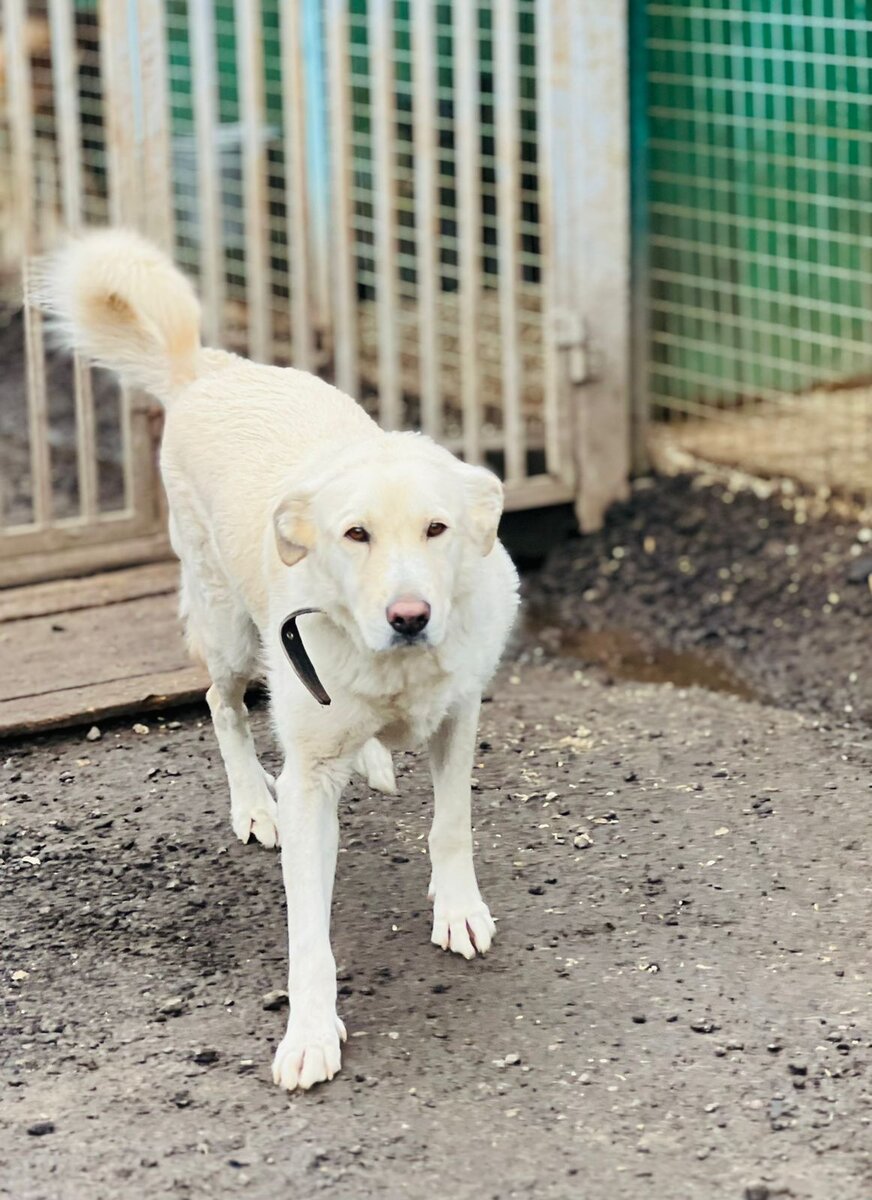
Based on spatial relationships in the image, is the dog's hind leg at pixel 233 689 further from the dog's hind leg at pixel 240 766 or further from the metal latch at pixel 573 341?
the metal latch at pixel 573 341

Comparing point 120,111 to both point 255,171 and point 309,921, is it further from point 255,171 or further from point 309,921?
point 309,921

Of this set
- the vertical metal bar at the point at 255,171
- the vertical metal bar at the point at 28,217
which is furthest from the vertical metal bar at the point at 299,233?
the vertical metal bar at the point at 28,217

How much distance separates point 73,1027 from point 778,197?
4344 mm

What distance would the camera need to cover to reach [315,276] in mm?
7980

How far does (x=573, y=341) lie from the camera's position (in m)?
6.46

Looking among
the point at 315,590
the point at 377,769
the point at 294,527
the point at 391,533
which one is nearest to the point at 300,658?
the point at 315,590

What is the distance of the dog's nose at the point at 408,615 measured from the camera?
292cm

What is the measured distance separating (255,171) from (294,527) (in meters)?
3.64

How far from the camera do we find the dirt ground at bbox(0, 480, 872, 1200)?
2.91m

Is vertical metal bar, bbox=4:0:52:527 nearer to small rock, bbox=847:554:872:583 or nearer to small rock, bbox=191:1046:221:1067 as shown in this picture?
small rock, bbox=847:554:872:583

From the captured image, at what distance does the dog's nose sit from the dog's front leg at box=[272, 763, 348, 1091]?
475 millimetres

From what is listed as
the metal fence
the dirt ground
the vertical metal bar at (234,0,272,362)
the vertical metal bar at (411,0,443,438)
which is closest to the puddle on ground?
the dirt ground

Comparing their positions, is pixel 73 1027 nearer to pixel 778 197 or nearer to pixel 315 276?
pixel 778 197

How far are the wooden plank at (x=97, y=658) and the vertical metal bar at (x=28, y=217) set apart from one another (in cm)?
35
